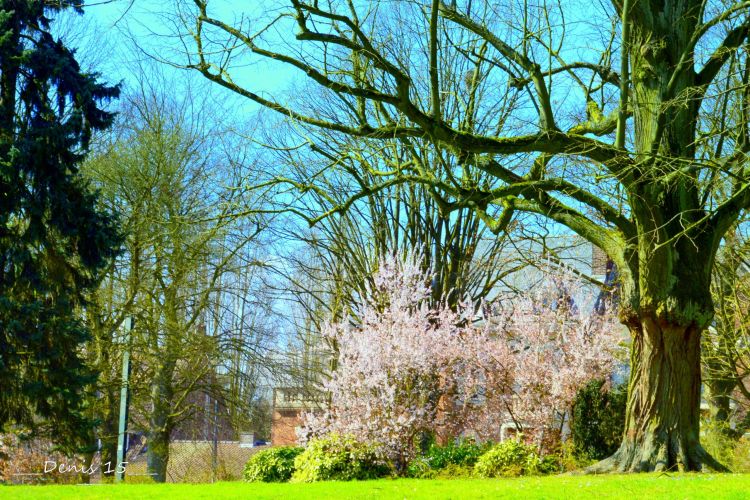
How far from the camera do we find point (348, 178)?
20.9 meters

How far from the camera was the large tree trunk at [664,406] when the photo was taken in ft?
39.7

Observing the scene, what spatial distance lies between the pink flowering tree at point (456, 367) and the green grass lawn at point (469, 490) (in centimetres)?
182

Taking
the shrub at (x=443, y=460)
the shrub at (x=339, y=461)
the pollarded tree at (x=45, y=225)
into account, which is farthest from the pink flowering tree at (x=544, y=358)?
the pollarded tree at (x=45, y=225)

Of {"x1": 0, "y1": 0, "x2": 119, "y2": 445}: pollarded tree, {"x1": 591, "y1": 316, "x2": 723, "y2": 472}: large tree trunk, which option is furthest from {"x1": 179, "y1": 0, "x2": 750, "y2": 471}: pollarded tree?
{"x1": 0, "y1": 0, "x2": 119, "y2": 445}: pollarded tree

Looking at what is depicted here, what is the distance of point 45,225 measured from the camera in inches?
705

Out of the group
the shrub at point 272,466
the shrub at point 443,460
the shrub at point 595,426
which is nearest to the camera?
the shrub at point 443,460

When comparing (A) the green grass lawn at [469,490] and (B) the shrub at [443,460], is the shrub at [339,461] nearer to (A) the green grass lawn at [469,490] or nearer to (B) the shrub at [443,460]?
(B) the shrub at [443,460]

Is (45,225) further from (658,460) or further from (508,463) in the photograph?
(658,460)

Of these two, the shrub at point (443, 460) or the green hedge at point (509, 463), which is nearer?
the green hedge at point (509, 463)

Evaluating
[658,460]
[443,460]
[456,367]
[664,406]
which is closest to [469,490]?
[658,460]

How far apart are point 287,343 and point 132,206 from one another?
11122mm

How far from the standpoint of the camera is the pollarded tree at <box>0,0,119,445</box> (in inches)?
655

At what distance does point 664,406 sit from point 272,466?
24.6 ft

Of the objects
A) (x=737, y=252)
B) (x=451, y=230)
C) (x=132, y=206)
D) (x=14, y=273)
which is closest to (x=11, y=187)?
(x=14, y=273)
